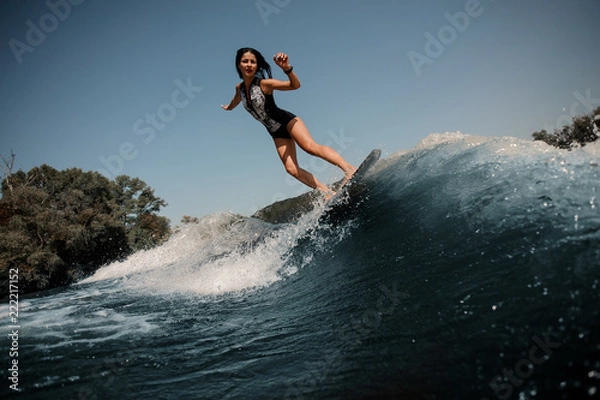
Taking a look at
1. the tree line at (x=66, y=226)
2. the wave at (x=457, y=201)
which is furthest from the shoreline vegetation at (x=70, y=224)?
the wave at (x=457, y=201)

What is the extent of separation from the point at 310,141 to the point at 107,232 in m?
25.8

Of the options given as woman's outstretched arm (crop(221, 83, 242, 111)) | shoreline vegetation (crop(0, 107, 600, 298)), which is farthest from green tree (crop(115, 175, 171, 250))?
woman's outstretched arm (crop(221, 83, 242, 111))

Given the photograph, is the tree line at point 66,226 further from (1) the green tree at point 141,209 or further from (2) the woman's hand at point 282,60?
(2) the woman's hand at point 282,60

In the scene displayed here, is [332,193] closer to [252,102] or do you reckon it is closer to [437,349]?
[252,102]

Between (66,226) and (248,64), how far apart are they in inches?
886

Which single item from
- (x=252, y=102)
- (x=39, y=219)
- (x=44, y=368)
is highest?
(x=39, y=219)

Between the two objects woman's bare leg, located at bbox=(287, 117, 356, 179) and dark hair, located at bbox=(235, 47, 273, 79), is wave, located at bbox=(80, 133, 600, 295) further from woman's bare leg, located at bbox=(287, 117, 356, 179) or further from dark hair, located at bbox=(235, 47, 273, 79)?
dark hair, located at bbox=(235, 47, 273, 79)

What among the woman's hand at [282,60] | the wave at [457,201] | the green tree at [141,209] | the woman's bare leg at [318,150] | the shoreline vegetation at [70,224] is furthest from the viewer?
the green tree at [141,209]

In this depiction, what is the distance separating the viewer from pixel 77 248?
22094 millimetres

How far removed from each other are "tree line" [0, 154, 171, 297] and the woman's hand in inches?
599

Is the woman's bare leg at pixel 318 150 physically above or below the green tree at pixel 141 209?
below

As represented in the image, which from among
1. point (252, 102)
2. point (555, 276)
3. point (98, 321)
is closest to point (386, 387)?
point (555, 276)

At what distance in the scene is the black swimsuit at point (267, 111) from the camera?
4965mm

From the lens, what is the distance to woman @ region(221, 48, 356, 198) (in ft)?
15.9
